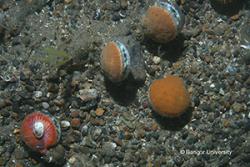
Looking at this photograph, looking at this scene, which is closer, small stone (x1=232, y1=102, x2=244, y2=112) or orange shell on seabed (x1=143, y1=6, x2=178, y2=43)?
orange shell on seabed (x1=143, y1=6, x2=178, y2=43)

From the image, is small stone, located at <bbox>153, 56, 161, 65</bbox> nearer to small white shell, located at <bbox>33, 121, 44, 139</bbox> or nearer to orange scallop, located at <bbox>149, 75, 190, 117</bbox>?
orange scallop, located at <bbox>149, 75, 190, 117</bbox>

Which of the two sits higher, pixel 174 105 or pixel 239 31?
pixel 239 31

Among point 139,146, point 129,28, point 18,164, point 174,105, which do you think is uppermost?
point 129,28

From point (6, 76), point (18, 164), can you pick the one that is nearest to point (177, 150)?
point (18, 164)

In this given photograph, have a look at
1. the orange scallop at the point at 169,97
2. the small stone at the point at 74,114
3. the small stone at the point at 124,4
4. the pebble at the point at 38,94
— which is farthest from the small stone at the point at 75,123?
the small stone at the point at 124,4

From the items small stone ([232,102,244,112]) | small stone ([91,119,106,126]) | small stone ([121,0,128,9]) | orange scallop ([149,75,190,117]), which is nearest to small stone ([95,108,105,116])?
small stone ([91,119,106,126])

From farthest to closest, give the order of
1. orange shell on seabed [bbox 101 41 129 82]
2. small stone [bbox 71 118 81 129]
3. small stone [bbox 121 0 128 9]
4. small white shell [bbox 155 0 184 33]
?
small stone [bbox 121 0 128 9] → small stone [bbox 71 118 81 129] → small white shell [bbox 155 0 184 33] → orange shell on seabed [bbox 101 41 129 82]

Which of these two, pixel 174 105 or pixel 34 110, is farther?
pixel 34 110

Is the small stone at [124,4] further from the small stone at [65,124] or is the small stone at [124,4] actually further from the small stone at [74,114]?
the small stone at [65,124]

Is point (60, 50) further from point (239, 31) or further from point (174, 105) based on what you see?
point (239, 31)
